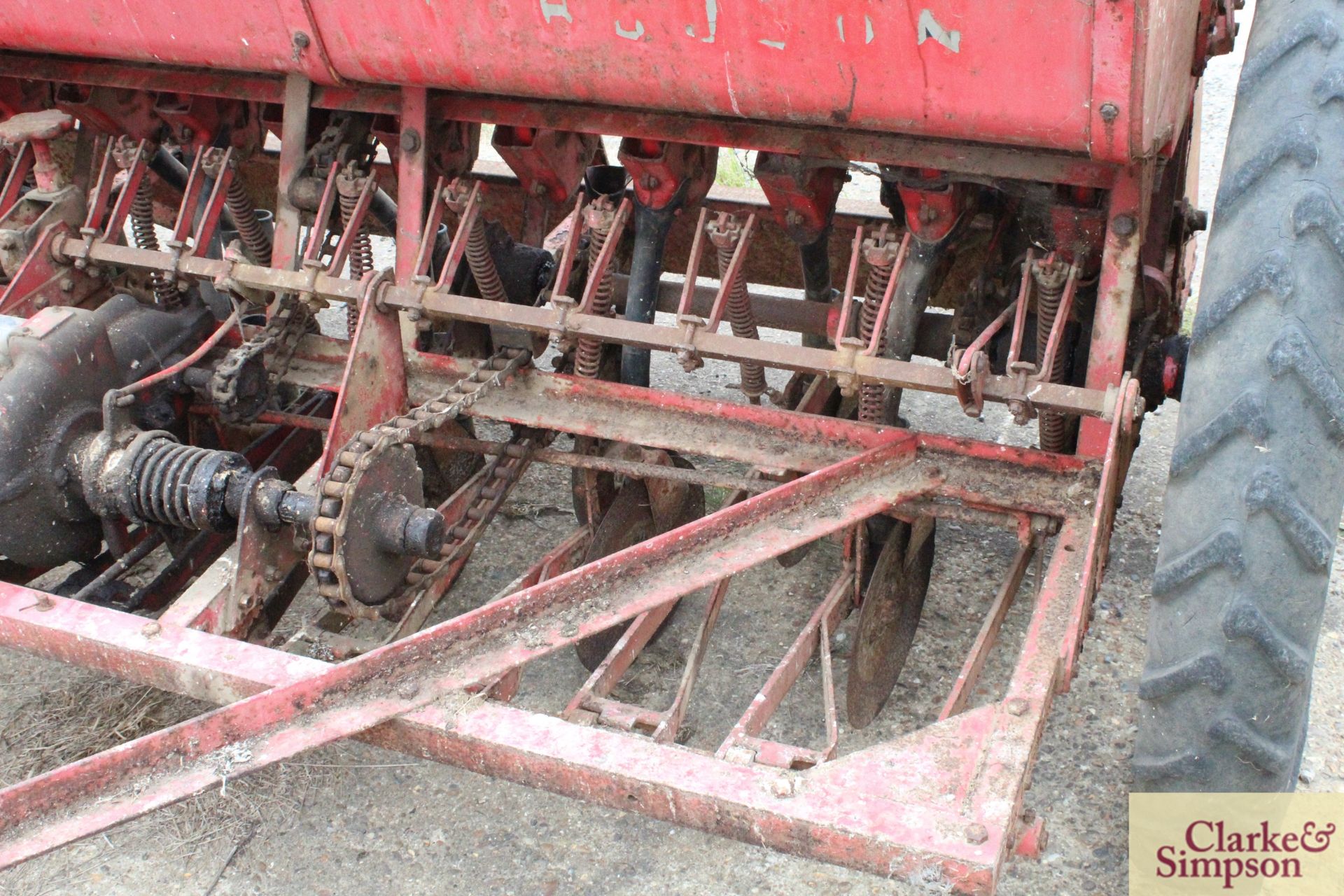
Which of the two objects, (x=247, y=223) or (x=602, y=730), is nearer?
(x=602, y=730)

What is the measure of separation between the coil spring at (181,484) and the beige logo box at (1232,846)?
5.96 feet

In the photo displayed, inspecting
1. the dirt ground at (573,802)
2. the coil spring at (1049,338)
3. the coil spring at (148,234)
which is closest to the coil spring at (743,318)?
the dirt ground at (573,802)

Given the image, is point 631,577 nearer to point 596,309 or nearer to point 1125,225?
point 596,309

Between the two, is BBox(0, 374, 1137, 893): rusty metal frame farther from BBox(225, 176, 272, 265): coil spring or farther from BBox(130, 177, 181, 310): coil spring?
BBox(225, 176, 272, 265): coil spring

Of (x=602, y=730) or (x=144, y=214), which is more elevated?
(x=144, y=214)

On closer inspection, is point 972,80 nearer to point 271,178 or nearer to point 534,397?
point 534,397

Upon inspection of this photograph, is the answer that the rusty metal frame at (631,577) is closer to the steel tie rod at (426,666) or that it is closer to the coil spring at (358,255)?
the steel tie rod at (426,666)

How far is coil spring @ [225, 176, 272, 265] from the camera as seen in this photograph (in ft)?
12.1

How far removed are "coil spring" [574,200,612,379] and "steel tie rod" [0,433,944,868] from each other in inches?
32.6

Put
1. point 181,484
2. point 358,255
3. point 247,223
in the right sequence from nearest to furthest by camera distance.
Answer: point 181,484, point 247,223, point 358,255

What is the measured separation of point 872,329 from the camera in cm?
297

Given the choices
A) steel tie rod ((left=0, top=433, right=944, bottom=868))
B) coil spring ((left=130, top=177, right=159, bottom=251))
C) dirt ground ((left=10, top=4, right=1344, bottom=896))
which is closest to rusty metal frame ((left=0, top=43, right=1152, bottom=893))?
steel tie rod ((left=0, top=433, right=944, bottom=868))

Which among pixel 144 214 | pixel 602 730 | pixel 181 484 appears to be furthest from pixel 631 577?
pixel 144 214

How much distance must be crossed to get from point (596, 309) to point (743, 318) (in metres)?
0.39
